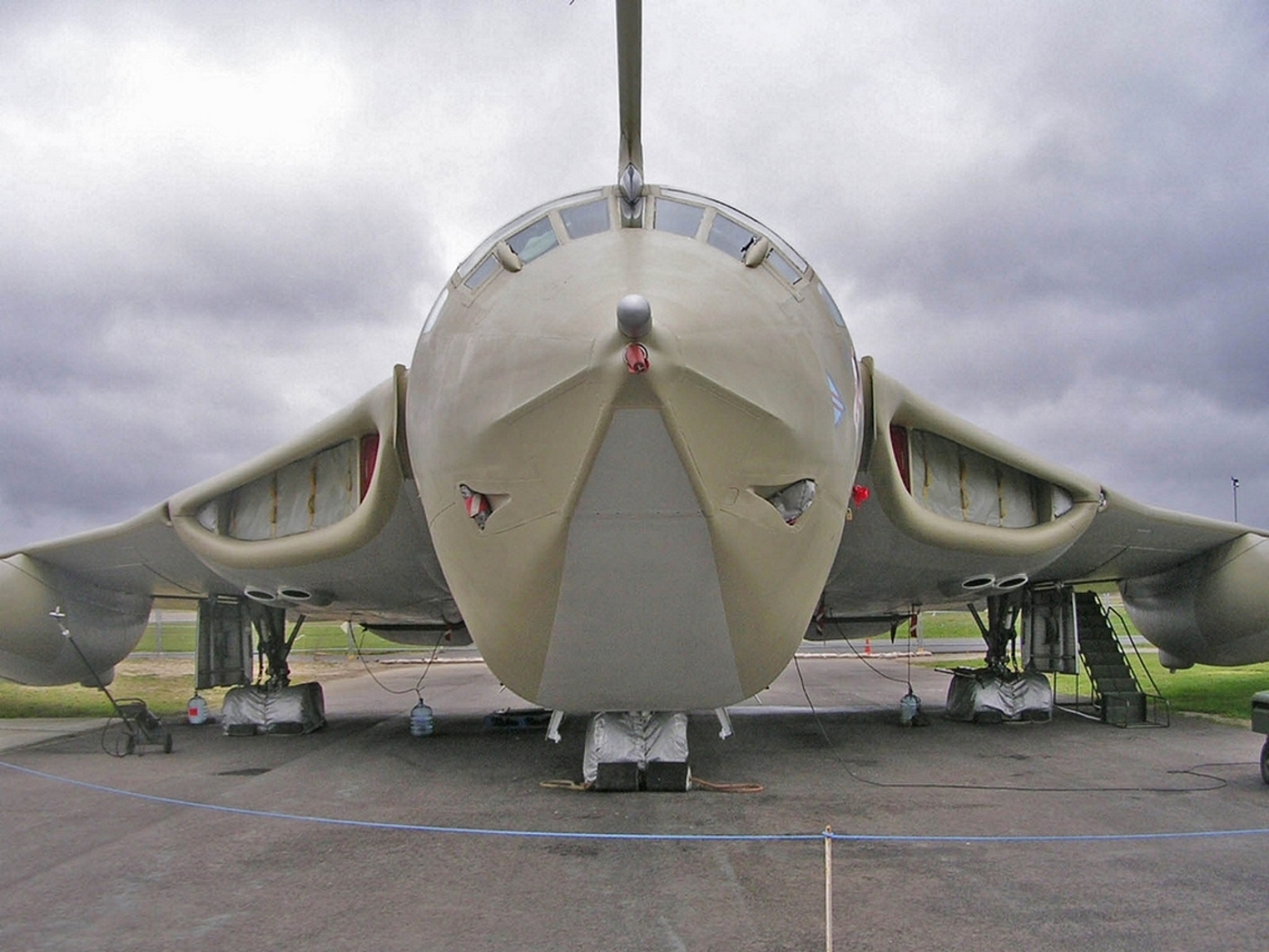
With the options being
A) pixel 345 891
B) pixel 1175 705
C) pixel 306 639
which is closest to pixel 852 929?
pixel 345 891

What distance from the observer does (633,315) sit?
13.8 feet

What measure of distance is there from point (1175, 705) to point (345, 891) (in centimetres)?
1454

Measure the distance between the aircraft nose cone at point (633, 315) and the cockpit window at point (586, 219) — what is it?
6.05 feet

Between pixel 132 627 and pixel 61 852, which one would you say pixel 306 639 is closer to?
pixel 132 627

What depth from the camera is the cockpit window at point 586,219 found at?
19.9 feet

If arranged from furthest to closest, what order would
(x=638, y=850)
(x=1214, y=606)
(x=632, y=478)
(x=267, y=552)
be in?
(x=1214, y=606) → (x=267, y=552) → (x=638, y=850) → (x=632, y=478)

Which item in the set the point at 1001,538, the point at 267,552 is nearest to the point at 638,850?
the point at 1001,538

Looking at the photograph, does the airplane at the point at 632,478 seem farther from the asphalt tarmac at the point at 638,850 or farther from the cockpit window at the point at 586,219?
the asphalt tarmac at the point at 638,850

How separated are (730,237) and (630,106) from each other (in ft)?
4.20

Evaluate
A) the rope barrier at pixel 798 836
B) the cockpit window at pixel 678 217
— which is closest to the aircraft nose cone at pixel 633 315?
the cockpit window at pixel 678 217

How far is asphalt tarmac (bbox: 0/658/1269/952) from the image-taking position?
14.6 feet

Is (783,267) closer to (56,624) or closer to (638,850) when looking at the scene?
(638,850)

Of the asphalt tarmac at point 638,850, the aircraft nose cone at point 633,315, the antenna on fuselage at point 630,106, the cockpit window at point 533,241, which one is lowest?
the asphalt tarmac at point 638,850

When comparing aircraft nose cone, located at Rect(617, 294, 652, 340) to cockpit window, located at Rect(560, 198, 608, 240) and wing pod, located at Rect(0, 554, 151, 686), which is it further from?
wing pod, located at Rect(0, 554, 151, 686)
